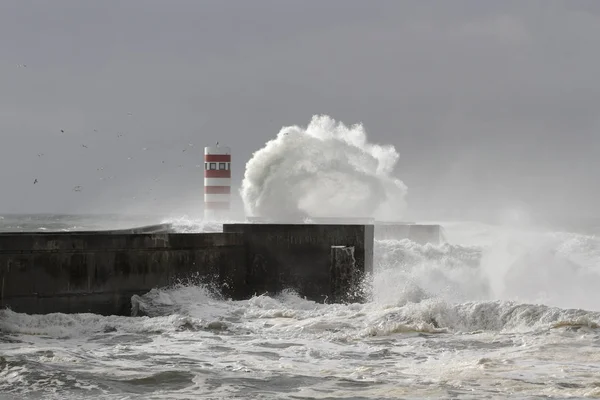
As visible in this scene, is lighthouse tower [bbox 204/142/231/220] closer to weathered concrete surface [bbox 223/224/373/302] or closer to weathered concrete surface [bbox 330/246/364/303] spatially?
weathered concrete surface [bbox 223/224/373/302]

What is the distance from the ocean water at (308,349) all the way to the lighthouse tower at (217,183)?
880 cm

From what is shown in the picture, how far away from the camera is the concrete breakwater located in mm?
9750

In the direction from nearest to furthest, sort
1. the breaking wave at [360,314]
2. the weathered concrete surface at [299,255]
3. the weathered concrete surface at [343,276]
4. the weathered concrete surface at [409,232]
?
the breaking wave at [360,314] → the weathered concrete surface at [343,276] → the weathered concrete surface at [299,255] → the weathered concrete surface at [409,232]

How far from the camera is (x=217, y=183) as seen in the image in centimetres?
2016

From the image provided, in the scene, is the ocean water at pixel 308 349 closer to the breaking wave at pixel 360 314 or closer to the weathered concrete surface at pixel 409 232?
the breaking wave at pixel 360 314

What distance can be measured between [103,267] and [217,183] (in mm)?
9986

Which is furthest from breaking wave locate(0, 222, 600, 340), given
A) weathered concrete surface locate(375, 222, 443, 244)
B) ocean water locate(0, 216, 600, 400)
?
weathered concrete surface locate(375, 222, 443, 244)

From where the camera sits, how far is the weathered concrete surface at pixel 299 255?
1130 cm

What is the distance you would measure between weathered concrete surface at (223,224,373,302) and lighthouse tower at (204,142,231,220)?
28.2 ft

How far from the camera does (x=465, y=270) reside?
51.1ft

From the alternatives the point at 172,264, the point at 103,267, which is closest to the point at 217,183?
the point at 172,264

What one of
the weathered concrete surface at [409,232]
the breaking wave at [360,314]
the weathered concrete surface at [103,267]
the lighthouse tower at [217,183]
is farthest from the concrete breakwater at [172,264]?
the lighthouse tower at [217,183]

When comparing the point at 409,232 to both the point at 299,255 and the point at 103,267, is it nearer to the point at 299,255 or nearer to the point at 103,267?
the point at 299,255

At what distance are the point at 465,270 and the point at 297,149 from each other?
7750 mm
